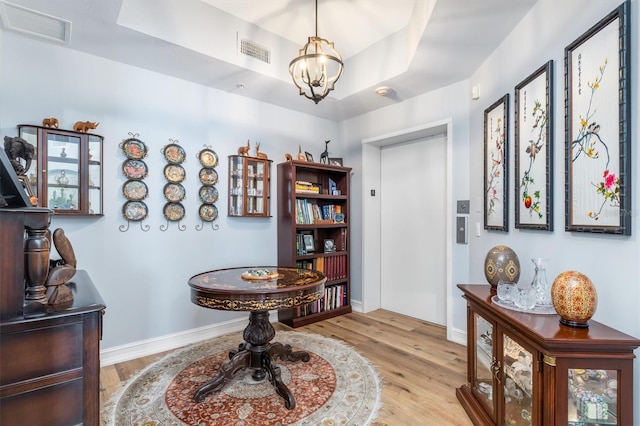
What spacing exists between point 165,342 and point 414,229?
9.48 feet

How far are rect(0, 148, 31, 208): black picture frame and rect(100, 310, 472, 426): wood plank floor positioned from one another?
154 centimetres

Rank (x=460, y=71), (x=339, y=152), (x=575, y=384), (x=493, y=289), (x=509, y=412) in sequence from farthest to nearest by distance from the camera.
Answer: (x=339, y=152) < (x=460, y=71) < (x=493, y=289) < (x=509, y=412) < (x=575, y=384)

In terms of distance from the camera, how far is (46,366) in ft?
3.29

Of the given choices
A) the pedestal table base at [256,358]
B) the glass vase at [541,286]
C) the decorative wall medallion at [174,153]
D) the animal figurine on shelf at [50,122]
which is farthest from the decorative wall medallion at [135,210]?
the glass vase at [541,286]

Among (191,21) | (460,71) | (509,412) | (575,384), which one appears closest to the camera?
(575,384)

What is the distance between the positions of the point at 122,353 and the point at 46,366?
6.05 ft

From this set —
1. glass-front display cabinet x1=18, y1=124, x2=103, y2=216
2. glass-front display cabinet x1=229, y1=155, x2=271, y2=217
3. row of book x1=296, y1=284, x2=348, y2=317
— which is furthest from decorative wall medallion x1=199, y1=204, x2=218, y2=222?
row of book x1=296, y1=284, x2=348, y2=317

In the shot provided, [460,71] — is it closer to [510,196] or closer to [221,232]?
[510,196]

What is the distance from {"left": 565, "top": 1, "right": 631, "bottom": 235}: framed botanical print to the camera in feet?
3.94

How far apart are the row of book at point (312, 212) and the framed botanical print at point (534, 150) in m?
2.12

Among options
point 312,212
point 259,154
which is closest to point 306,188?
point 312,212

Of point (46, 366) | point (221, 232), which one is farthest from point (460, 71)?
point (46, 366)

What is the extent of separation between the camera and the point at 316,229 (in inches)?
151

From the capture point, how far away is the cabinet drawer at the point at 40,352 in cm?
94
